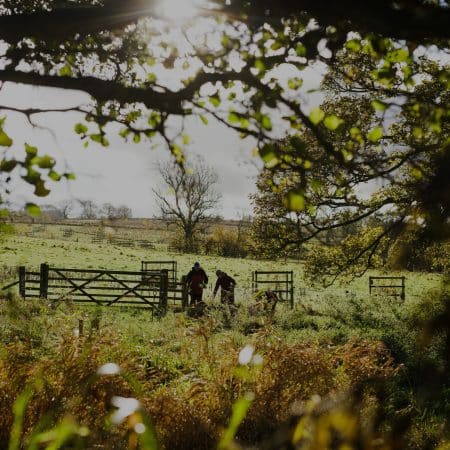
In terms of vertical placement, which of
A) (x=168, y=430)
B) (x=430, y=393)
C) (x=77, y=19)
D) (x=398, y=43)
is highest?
(x=398, y=43)

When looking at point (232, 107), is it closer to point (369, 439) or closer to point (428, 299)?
point (369, 439)

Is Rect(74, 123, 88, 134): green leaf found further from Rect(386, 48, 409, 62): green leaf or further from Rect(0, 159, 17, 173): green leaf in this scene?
Rect(386, 48, 409, 62): green leaf

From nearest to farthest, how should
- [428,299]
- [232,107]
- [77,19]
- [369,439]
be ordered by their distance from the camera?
1. [369,439]
2. [77,19]
3. [232,107]
4. [428,299]

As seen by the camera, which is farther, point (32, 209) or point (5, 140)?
point (32, 209)

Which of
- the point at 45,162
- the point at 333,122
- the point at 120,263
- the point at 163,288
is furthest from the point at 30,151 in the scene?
the point at 120,263

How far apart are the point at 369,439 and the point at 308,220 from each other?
31.5 feet

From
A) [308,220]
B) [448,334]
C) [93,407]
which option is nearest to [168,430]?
[93,407]

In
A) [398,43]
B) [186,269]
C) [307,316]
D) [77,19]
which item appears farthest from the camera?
[186,269]

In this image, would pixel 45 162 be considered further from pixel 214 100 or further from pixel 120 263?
pixel 120 263

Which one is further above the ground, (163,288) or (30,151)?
(30,151)

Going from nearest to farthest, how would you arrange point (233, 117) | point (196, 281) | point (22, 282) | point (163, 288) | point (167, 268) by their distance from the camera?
point (233, 117) → point (196, 281) → point (22, 282) → point (163, 288) → point (167, 268)

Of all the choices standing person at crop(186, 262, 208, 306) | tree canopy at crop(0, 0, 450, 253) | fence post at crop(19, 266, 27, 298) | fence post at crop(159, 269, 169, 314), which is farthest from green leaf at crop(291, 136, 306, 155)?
fence post at crop(19, 266, 27, 298)

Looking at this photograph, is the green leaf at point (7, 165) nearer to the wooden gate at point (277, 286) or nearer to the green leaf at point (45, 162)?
the green leaf at point (45, 162)

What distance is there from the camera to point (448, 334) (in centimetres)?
127
